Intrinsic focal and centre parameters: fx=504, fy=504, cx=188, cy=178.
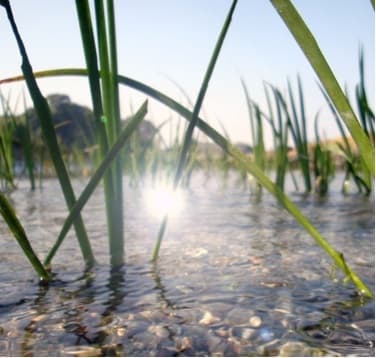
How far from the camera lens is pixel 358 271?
45.2 inches

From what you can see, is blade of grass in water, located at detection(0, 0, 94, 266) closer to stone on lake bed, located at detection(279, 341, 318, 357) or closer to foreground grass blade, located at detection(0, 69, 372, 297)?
foreground grass blade, located at detection(0, 69, 372, 297)

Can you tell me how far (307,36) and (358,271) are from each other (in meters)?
0.67

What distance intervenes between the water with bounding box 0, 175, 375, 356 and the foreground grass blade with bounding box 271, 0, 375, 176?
0.30 meters

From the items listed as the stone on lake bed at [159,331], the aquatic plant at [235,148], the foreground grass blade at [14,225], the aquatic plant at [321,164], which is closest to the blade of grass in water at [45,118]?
the aquatic plant at [235,148]

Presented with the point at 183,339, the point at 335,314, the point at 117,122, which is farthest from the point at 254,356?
the point at 117,122

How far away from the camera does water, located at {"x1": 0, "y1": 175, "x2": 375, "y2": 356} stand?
2.39 feet

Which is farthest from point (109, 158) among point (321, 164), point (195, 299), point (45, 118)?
point (321, 164)

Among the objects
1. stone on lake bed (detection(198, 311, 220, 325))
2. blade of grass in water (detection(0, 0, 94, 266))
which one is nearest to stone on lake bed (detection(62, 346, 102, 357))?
stone on lake bed (detection(198, 311, 220, 325))

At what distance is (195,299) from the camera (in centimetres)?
92

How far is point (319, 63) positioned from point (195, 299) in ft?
1.59

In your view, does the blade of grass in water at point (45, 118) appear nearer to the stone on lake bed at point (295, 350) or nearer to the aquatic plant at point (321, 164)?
the stone on lake bed at point (295, 350)

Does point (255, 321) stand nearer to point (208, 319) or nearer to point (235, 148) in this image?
point (208, 319)

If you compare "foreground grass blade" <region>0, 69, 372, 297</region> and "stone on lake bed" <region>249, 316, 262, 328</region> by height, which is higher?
"foreground grass blade" <region>0, 69, 372, 297</region>

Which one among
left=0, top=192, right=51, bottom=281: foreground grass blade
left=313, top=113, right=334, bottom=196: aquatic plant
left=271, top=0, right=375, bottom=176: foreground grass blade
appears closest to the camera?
left=271, top=0, right=375, bottom=176: foreground grass blade
